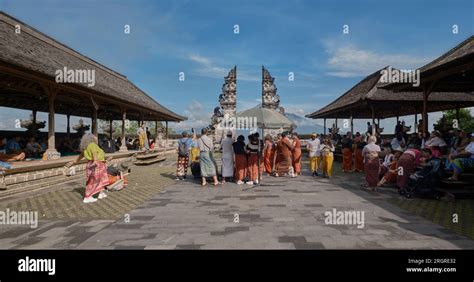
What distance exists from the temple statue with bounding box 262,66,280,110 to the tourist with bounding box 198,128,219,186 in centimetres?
2006

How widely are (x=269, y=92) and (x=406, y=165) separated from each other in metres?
21.9

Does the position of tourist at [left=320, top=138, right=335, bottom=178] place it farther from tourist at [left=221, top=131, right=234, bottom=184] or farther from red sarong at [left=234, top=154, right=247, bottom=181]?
tourist at [left=221, top=131, right=234, bottom=184]

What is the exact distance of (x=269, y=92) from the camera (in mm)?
29203

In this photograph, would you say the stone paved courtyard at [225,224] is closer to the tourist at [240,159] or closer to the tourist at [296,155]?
the tourist at [240,159]

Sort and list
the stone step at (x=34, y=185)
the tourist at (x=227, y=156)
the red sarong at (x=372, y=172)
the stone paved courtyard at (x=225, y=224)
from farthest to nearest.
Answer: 1. the tourist at (x=227, y=156)
2. the red sarong at (x=372, y=172)
3. the stone step at (x=34, y=185)
4. the stone paved courtyard at (x=225, y=224)

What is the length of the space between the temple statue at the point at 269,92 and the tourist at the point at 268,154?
16.6 meters

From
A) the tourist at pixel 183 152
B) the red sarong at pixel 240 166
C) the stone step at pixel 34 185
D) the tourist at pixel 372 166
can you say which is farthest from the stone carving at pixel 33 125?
the tourist at pixel 372 166

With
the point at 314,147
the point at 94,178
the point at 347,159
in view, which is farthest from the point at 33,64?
the point at 347,159

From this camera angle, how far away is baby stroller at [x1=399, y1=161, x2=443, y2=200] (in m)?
7.13

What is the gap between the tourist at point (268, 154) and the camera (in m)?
12.3

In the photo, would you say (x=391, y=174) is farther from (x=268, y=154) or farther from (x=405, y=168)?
(x=268, y=154)
